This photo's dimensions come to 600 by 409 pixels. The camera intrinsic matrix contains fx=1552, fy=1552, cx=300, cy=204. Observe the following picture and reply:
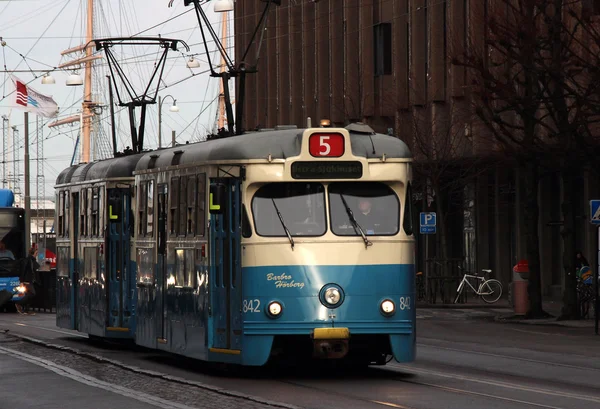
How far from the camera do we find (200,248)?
1830 centimetres

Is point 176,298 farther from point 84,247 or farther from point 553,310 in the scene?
point 553,310

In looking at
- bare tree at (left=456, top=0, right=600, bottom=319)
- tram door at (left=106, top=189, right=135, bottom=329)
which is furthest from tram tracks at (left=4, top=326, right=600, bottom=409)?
bare tree at (left=456, top=0, right=600, bottom=319)

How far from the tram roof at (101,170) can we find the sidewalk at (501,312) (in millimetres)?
11157

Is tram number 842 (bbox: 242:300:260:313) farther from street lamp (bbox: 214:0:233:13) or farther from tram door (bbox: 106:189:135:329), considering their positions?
street lamp (bbox: 214:0:233:13)

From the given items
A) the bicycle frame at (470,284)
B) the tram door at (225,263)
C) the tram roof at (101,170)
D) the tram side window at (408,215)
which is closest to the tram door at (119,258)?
the tram roof at (101,170)

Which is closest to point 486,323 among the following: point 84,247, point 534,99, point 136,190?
point 534,99

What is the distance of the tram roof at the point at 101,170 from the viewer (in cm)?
2286

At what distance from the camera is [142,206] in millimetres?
21344

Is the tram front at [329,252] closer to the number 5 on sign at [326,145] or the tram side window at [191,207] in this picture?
the number 5 on sign at [326,145]

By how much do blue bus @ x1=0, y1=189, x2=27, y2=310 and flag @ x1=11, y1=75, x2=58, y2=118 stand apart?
A: 19.4m

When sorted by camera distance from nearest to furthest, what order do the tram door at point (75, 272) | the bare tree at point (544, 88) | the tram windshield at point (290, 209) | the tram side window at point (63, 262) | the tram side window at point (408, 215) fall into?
the tram windshield at point (290, 209), the tram side window at point (408, 215), the tram door at point (75, 272), the tram side window at point (63, 262), the bare tree at point (544, 88)

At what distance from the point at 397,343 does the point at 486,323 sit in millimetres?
17253

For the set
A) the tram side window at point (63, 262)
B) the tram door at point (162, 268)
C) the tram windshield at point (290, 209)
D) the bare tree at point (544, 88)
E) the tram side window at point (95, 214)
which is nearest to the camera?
the tram windshield at point (290, 209)

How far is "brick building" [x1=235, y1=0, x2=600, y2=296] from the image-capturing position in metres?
46.5
